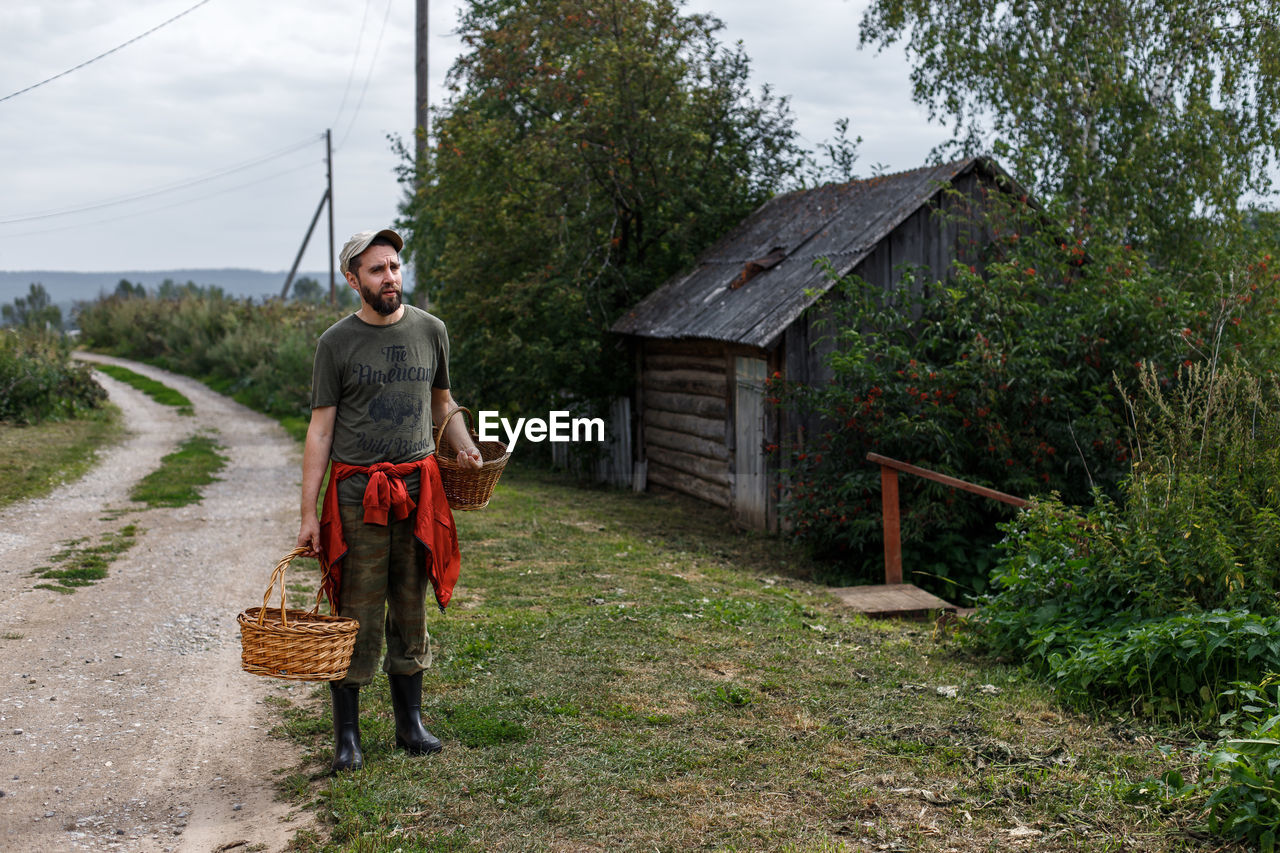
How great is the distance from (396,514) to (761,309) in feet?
24.2

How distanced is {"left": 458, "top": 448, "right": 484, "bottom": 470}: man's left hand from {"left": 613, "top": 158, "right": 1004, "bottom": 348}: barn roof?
5.90 meters

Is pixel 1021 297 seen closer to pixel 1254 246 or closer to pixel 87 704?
pixel 1254 246

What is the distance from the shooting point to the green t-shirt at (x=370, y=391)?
4.20 m

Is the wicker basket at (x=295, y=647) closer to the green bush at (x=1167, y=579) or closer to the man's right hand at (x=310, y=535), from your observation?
the man's right hand at (x=310, y=535)

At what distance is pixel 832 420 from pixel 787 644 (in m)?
4.68

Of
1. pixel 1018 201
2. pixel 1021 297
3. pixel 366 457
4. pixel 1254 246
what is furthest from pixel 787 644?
pixel 1254 246

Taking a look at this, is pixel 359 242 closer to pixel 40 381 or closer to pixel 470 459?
pixel 470 459

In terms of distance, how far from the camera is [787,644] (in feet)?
20.4

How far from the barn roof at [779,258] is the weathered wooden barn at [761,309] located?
A: 0.02m

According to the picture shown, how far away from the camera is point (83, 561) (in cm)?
824

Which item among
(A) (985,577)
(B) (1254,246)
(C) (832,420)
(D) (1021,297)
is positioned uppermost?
(B) (1254,246)

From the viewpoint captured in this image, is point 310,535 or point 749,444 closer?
point 310,535

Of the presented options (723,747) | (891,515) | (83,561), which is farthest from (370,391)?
(891,515)

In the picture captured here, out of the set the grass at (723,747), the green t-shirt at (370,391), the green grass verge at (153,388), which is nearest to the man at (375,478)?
the green t-shirt at (370,391)
